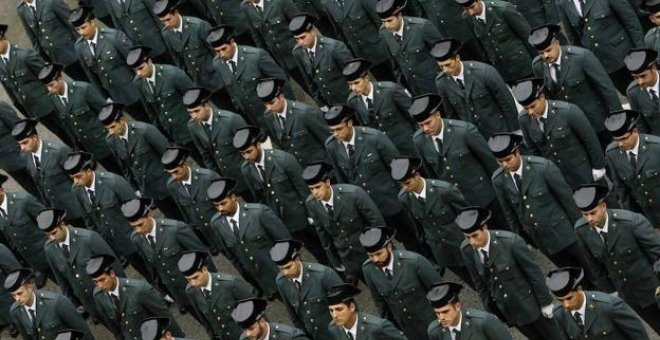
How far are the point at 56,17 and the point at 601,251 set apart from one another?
8.72m

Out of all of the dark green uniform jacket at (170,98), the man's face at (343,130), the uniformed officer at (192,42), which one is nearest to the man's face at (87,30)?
the uniformed officer at (192,42)

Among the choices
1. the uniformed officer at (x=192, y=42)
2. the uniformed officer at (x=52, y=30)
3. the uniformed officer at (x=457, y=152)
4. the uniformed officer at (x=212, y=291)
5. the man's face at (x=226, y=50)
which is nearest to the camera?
the uniformed officer at (x=212, y=291)

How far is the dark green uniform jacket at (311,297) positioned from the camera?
52.2 ft

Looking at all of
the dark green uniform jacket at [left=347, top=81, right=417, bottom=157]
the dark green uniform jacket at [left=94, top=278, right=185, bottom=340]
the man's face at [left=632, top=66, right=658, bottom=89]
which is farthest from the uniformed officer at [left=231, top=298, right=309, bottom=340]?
the man's face at [left=632, top=66, right=658, bottom=89]

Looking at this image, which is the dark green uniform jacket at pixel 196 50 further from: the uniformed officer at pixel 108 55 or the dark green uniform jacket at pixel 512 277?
the dark green uniform jacket at pixel 512 277

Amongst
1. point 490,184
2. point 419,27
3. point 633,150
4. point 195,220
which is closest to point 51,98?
point 195,220

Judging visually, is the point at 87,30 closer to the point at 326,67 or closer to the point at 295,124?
the point at 326,67

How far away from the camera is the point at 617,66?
17.5 m

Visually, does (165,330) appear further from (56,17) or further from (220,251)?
(56,17)

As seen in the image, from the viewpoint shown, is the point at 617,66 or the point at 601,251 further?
the point at 617,66

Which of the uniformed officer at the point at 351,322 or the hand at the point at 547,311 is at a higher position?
the uniformed officer at the point at 351,322

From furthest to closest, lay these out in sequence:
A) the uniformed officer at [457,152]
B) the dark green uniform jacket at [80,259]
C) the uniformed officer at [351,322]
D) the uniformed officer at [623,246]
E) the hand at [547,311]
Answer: the dark green uniform jacket at [80,259] → the uniformed officer at [457,152] → the hand at [547,311] → the uniformed officer at [351,322] → the uniformed officer at [623,246]

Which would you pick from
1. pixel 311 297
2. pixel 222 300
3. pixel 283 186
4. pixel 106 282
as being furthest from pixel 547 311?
pixel 106 282

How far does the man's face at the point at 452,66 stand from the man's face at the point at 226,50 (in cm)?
270
